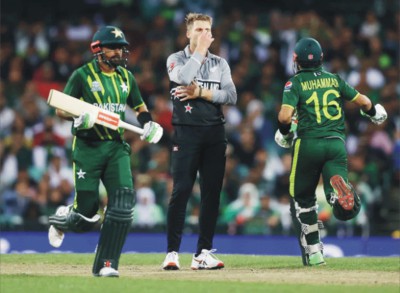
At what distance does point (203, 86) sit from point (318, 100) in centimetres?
108

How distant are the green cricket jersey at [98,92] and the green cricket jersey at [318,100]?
162 centimetres

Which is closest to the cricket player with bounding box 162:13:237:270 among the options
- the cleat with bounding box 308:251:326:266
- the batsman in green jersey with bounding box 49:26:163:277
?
the batsman in green jersey with bounding box 49:26:163:277

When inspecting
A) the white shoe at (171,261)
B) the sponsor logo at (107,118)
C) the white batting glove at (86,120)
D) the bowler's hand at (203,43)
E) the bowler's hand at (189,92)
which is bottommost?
the white shoe at (171,261)

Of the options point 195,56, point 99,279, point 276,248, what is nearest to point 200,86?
point 195,56

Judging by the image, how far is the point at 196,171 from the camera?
10648 mm

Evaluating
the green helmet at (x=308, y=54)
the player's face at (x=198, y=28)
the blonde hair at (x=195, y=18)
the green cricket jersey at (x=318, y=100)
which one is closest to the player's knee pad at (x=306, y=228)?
the green cricket jersey at (x=318, y=100)

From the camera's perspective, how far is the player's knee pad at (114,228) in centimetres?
944

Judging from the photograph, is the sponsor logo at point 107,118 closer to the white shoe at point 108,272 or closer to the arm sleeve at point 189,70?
the arm sleeve at point 189,70

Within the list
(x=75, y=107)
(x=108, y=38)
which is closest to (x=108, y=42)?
(x=108, y=38)

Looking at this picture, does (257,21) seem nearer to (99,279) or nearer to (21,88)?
(21,88)

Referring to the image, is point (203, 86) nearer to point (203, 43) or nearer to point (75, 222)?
point (203, 43)

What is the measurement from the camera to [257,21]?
69.7 feet

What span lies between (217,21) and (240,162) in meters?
4.40

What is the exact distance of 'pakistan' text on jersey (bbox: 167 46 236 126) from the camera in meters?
10.6
